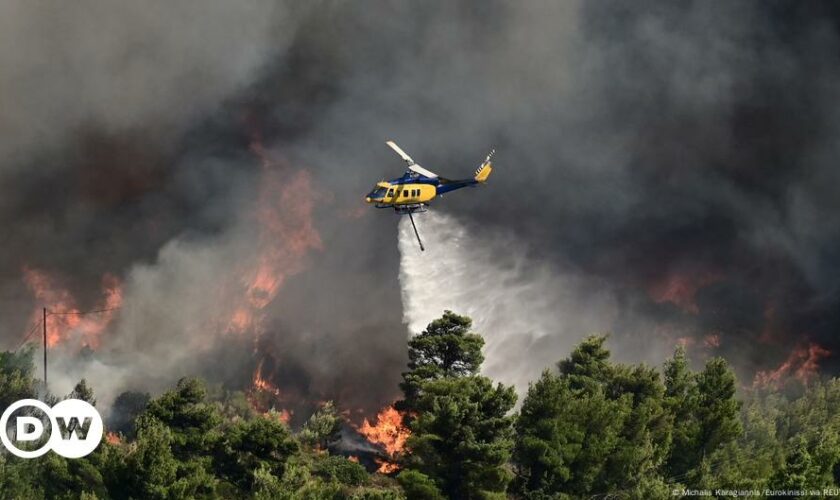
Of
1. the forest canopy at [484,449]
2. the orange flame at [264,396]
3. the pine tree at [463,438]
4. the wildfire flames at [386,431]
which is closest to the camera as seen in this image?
the forest canopy at [484,449]

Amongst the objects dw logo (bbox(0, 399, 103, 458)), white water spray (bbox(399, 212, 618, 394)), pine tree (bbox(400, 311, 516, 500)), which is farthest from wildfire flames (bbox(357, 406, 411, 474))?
dw logo (bbox(0, 399, 103, 458))

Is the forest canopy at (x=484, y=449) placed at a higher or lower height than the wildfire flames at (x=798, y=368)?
lower

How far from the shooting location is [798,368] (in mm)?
171750

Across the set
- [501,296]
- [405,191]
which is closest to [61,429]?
[405,191]

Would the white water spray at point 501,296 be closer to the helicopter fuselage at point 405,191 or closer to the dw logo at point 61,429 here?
the helicopter fuselage at point 405,191

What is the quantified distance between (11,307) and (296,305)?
42262 millimetres

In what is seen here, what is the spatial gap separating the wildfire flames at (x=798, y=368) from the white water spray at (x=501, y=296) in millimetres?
22122

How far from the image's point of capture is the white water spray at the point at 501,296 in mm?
159125

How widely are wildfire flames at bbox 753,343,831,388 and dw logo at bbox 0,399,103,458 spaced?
89853 mm

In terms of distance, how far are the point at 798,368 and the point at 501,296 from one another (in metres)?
42.3

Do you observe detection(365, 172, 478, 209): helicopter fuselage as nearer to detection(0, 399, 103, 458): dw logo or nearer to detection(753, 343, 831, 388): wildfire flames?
detection(0, 399, 103, 458): dw logo

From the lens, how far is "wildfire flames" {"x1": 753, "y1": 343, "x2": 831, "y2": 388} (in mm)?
168625

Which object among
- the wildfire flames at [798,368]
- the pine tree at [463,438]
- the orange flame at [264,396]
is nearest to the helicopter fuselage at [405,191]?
the pine tree at [463,438]

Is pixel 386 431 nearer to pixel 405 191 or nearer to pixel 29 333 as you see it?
pixel 405 191
